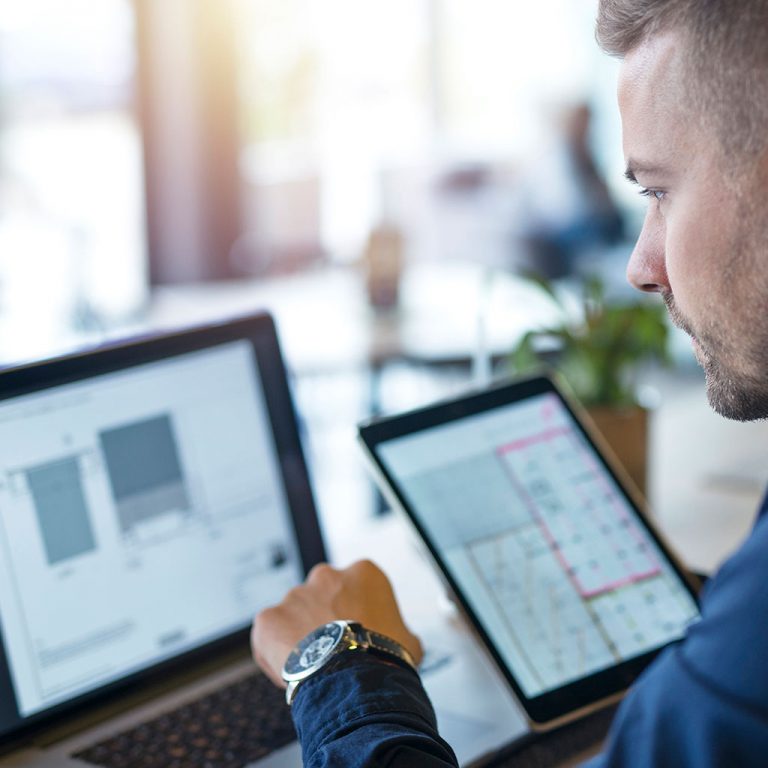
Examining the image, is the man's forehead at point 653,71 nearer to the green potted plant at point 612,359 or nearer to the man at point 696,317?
the man at point 696,317

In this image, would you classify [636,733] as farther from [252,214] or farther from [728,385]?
[252,214]

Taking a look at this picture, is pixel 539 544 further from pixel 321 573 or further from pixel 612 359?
pixel 612 359

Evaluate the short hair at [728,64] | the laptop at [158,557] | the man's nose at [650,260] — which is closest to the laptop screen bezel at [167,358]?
the laptop at [158,557]

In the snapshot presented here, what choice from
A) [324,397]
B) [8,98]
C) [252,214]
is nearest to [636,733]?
[324,397]

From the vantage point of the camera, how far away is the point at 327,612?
95cm

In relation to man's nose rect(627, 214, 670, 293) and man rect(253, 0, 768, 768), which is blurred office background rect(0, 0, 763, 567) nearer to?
man's nose rect(627, 214, 670, 293)

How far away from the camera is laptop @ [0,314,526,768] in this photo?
0.96 m

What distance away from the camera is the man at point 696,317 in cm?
66

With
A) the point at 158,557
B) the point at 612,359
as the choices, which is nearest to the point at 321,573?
the point at 158,557

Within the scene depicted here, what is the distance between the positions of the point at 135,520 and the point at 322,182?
18.6 feet

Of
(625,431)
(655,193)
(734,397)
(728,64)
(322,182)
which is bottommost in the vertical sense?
(322,182)

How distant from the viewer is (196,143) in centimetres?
569

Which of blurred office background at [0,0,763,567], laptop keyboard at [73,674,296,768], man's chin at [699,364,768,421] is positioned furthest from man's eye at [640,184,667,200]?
blurred office background at [0,0,763,567]

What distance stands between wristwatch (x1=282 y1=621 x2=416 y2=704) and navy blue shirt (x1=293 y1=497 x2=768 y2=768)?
0.03m
